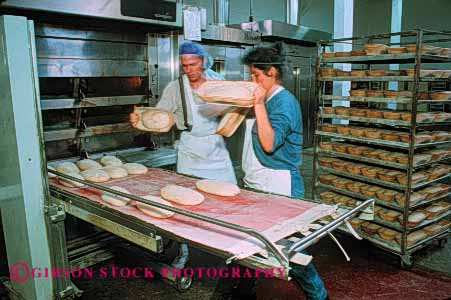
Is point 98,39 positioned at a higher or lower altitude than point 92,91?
higher

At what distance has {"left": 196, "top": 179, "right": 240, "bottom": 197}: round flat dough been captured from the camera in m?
1.83

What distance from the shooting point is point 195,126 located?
2555 mm

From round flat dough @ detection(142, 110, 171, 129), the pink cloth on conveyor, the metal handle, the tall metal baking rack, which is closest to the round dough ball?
the pink cloth on conveyor

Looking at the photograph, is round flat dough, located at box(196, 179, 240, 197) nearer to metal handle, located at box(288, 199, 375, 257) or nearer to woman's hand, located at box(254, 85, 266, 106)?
woman's hand, located at box(254, 85, 266, 106)

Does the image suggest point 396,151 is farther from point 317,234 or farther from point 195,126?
point 317,234

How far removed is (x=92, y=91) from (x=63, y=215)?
1.24m

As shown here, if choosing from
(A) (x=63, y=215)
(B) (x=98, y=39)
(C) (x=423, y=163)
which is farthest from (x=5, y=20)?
(C) (x=423, y=163)

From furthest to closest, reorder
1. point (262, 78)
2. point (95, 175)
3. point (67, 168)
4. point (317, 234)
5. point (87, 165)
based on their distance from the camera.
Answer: point (87, 165)
point (67, 168)
point (95, 175)
point (262, 78)
point (317, 234)

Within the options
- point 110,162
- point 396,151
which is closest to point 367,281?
point 396,151

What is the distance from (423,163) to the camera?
2764 millimetres

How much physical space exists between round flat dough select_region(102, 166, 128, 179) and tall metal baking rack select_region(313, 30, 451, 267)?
1.74 meters

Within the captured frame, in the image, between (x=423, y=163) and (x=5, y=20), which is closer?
(x=5, y=20)

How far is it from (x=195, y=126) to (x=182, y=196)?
900 millimetres

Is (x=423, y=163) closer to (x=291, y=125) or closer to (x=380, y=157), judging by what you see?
(x=380, y=157)
